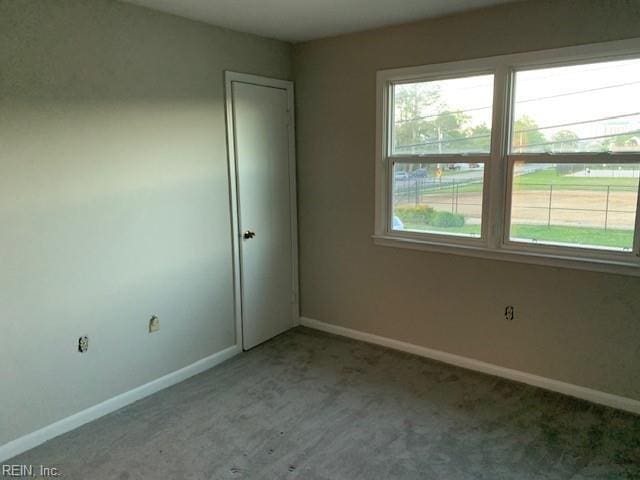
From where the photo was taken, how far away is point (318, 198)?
4.05 metres

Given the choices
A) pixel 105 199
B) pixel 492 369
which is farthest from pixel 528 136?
pixel 105 199

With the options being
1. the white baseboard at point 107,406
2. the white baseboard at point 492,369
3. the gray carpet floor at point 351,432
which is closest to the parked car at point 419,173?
the white baseboard at point 492,369

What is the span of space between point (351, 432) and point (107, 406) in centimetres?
153

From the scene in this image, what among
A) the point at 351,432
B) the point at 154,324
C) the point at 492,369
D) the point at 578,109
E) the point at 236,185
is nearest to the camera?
the point at 351,432

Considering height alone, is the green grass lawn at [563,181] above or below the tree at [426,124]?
below

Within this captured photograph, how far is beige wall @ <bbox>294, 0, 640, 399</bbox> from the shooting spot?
2.81 metres

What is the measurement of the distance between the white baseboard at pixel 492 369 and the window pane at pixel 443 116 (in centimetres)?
154

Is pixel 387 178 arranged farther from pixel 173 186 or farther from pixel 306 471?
pixel 306 471

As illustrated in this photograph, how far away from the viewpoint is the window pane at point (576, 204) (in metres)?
2.74

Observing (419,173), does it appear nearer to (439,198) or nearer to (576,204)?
(439,198)

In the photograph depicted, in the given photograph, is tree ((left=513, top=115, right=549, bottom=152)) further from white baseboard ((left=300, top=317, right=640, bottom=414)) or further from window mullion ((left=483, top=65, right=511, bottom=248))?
white baseboard ((left=300, top=317, right=640, bottom=414))

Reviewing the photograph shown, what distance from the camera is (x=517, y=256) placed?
3.10 m

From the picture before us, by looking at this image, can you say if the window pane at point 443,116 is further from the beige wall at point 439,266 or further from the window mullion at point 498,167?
the beige wall at point 439,266

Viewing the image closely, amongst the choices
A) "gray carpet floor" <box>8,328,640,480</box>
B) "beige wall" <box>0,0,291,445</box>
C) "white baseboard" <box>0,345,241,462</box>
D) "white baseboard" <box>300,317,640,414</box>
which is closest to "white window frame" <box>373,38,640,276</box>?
"white baseboard" <box>300,317,640,414</box>
